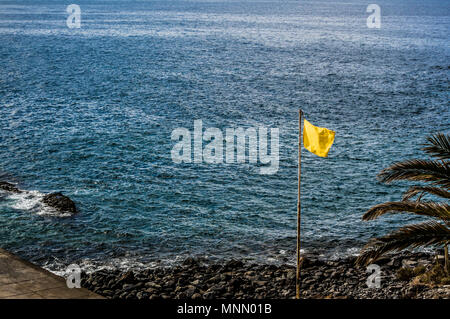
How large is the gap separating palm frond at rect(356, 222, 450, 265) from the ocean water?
779cm

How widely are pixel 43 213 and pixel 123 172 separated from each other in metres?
6.81

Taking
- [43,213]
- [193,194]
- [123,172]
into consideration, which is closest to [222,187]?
[193,194]

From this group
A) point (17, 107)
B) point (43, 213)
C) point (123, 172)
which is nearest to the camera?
point (43, 213)

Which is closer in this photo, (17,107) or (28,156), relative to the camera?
(28,156)

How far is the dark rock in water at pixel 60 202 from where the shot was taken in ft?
85.8

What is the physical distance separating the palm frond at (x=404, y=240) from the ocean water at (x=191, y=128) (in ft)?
25.6

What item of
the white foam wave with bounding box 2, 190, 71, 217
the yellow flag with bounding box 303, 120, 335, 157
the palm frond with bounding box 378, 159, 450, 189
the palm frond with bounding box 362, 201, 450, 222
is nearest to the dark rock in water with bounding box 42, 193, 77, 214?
the white foam wave with bounding box 2, 190, 71, 217

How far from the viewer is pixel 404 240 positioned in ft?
46.5

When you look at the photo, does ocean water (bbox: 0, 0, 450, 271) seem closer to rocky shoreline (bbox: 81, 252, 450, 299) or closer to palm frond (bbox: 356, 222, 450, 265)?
rocky shoreline (bbox: 81, 252, 450, 299)

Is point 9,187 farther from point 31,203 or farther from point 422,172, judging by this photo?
point 422,172

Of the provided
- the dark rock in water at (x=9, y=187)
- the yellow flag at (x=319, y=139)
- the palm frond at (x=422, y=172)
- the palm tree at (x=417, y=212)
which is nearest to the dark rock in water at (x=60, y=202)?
the dark rock in water at (x=9, y=187)

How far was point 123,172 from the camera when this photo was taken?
3166 centimetres

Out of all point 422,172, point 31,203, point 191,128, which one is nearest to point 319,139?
point 422,172
